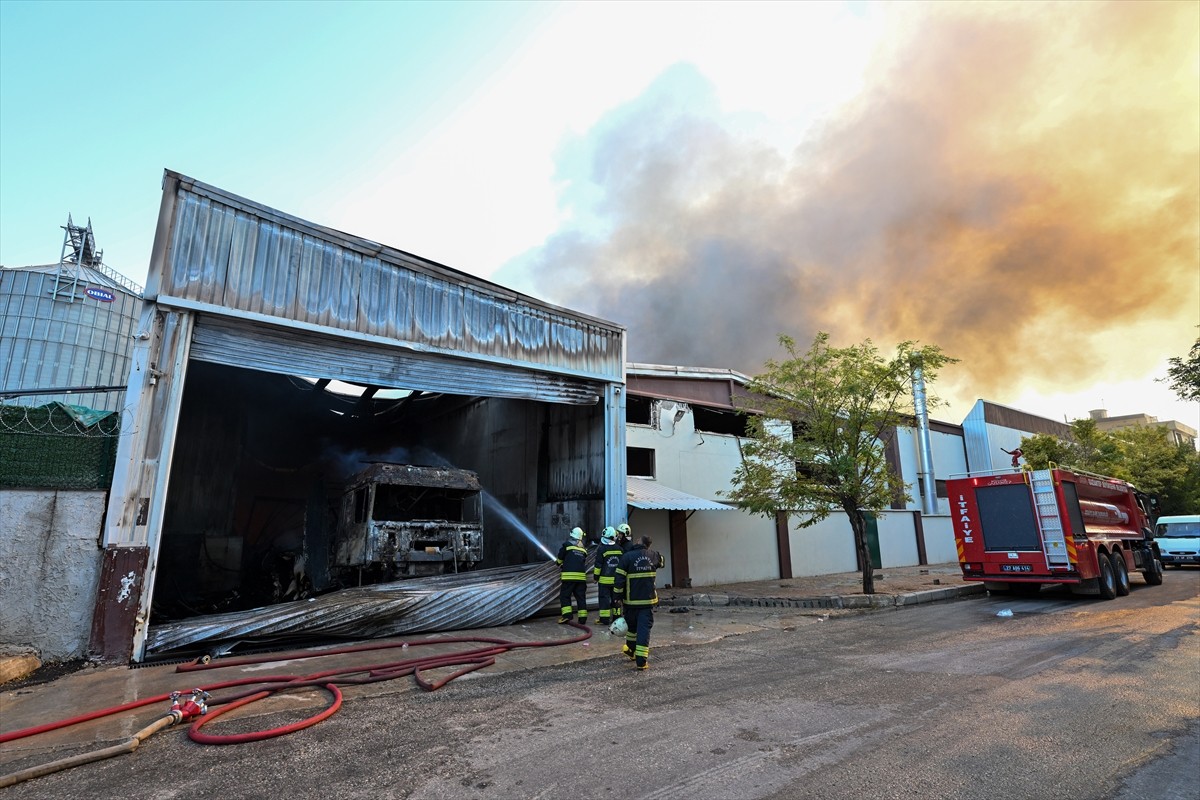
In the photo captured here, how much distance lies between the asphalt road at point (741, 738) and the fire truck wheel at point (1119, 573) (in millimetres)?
8437

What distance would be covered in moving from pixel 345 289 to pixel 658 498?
9370 mm

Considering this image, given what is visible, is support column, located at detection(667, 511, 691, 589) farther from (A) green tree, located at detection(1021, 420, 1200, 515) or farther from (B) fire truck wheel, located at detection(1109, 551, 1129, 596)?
(A) green tree, located at detection(1021, 420, 1200, 515)

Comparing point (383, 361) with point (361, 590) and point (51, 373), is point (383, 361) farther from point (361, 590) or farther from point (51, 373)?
point (51, 373)

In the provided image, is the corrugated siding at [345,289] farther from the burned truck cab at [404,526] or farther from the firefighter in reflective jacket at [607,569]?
the firefighter in reflective jacket at [607,569]

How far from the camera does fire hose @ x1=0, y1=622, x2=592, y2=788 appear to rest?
4.41 m

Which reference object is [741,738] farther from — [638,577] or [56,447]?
[56,447]

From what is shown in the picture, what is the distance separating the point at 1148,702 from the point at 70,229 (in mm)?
29039

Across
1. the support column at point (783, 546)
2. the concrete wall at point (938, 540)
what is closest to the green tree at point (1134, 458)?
the concrete wall at point (938, 540)

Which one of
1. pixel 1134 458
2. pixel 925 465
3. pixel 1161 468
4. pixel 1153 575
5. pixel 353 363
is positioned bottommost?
pixel 1153 575

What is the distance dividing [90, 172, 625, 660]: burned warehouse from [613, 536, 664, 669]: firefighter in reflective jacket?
17.0 feet

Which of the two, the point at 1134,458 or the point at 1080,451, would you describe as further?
the point at 1134,458

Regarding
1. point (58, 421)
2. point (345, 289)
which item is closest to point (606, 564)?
point (345, 289)

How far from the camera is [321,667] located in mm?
7055

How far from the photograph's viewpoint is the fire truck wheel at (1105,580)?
1384 cm
